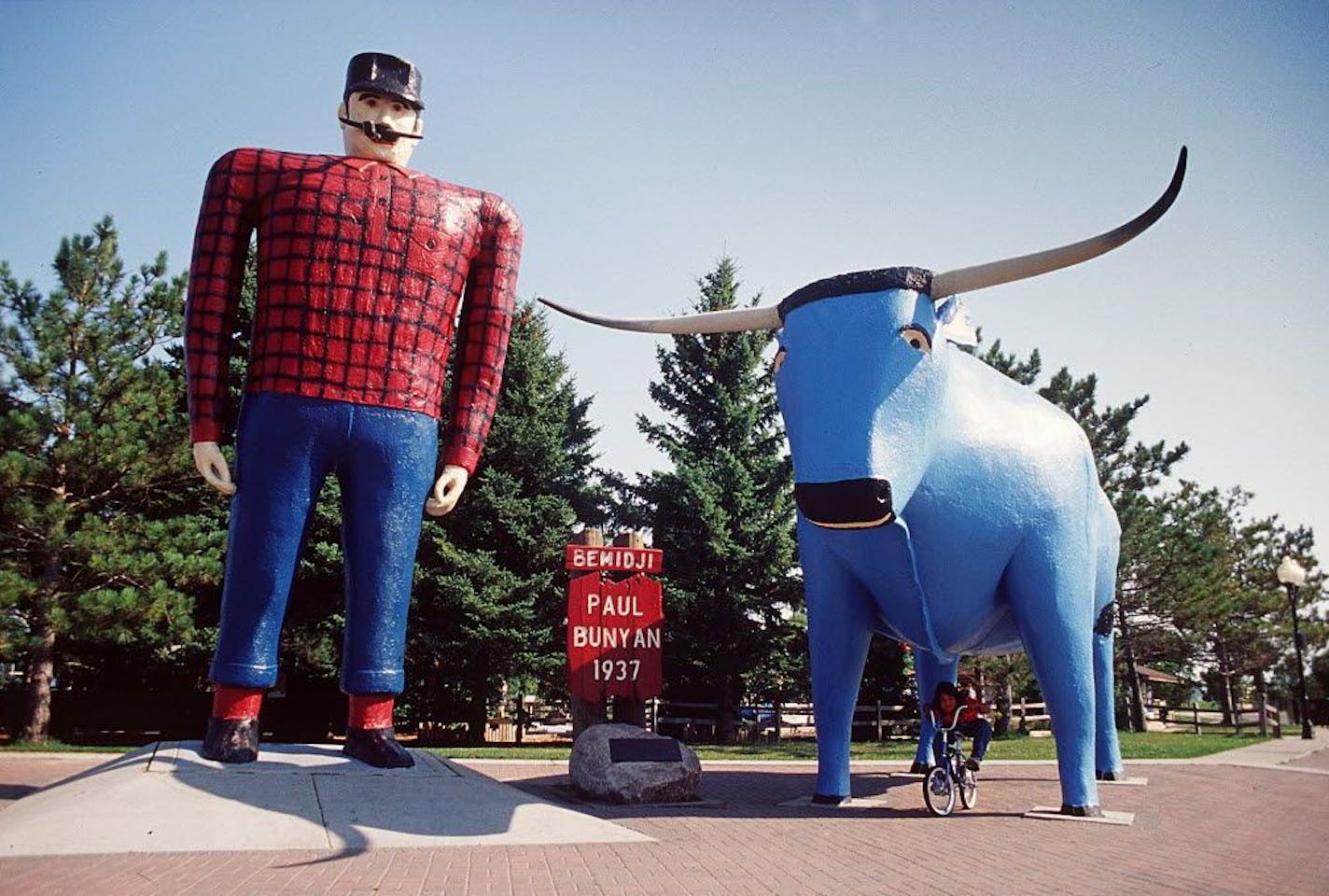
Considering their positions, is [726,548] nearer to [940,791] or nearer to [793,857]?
[940,791]

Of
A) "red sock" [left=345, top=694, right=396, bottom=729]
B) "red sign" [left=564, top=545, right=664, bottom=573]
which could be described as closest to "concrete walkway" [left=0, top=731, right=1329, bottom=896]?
"red sock" [left=345, top=694, right=396, bottom=729]

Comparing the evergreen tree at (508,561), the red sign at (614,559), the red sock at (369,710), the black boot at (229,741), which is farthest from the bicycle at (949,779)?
the evergreen tree at (508,561)

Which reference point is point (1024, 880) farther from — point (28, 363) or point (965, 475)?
point (28, 363)

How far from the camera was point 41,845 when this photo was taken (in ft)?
16.9

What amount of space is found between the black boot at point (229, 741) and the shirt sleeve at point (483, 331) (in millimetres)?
2346

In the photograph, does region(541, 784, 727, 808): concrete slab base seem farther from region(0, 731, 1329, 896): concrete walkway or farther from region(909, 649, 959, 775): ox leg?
region(909, 649, 959, 775): ox leg

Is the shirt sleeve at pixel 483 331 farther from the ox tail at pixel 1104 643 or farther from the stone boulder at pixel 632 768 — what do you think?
the ox tail at pixel 1104 643

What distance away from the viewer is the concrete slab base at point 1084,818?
25.6 feet

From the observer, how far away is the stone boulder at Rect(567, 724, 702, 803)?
8.67 metres

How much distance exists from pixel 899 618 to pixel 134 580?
1256 cm

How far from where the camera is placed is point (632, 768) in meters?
8.74

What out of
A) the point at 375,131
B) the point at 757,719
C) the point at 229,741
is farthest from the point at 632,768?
the point at 757,719

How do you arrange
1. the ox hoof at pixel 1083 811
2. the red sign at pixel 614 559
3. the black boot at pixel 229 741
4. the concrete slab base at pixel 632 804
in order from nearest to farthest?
the black boot at pixel 229 741
the ox hoof at pixel 1083 811
the concrete slab base at pixel 632 804
the red sign at pixel 614 559

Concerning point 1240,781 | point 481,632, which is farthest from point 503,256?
point 481,632
